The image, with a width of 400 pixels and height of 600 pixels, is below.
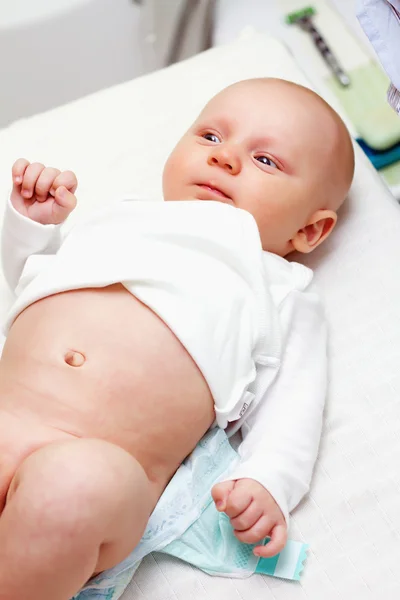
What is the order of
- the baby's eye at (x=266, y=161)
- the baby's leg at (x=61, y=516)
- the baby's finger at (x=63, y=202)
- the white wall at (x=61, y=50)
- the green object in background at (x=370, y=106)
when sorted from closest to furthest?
the baby's leg at (x=61, y=516), the baby's finger at (x=63, y=202), the baby's eye at (x=266, y=161), the green object in background at (x=370, y=106), the white wall at (x=61, y=50)

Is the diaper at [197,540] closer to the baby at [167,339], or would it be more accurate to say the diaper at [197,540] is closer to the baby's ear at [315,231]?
the baby at [167,339]

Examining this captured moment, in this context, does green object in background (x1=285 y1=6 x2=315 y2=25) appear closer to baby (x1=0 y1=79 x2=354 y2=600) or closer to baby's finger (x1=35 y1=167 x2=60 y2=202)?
baby (x1=0 y1=79 x2=354 y2=600)

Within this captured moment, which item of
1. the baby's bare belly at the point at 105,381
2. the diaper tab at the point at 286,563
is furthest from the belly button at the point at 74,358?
the diaper tab at the point at 286,563

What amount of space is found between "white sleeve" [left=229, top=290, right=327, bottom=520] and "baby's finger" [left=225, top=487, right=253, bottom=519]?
3cm

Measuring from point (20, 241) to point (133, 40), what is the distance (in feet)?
3.55

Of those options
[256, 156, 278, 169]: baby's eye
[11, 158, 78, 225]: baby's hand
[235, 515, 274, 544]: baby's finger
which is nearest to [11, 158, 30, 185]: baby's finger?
[11, 158, 78, 225]: baby's hand

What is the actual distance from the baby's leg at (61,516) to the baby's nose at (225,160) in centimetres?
49

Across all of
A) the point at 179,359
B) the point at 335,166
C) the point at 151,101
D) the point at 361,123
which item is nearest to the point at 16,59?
the point at 151,101

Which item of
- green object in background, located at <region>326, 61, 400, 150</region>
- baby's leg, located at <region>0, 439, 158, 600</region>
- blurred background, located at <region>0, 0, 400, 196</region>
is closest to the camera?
baby's leg, located at <region>0, 439, 158, 600</region>

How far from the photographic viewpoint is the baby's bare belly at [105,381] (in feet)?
2.92

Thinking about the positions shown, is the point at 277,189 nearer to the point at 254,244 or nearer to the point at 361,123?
the point at 254,244

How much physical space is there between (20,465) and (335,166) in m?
0.69

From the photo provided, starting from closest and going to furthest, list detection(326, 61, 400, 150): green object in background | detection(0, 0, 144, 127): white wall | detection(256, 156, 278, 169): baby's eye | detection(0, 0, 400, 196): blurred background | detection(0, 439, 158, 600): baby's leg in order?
detection(0, 439, 158, 600): baby's leg
detection(256, 156, 278, 169): baby's eye
detection(326, 61, 400, 150): green object in background
detection(0, 0, 400, 196): blurred background
detection(0, 0, 144, 127): white wall

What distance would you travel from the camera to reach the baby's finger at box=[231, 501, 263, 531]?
0.91 meters
